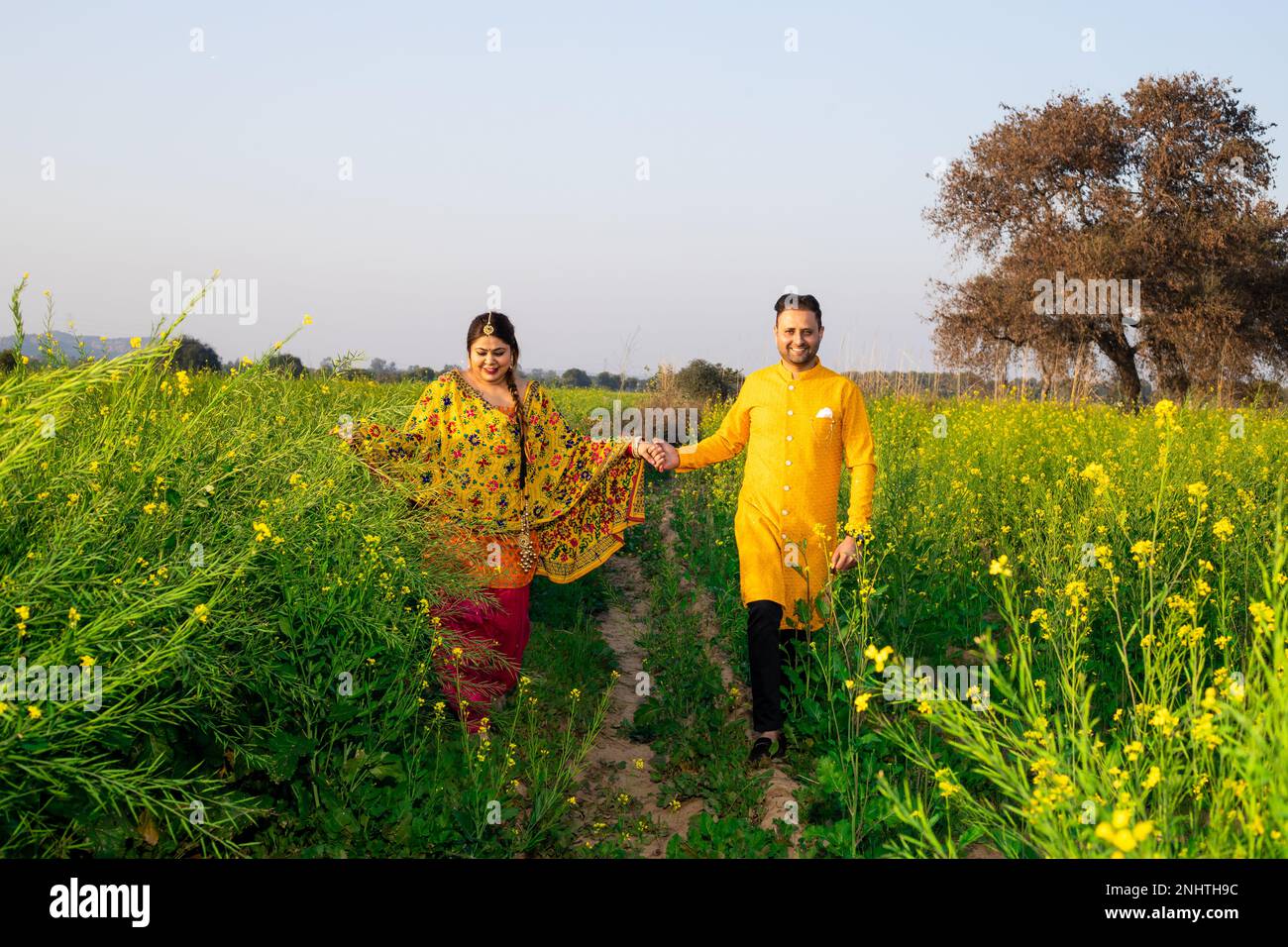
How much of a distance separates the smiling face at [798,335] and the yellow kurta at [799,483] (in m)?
0.10

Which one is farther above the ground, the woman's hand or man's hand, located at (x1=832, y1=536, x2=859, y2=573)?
the woman's hand

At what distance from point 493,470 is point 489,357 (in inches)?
23.2

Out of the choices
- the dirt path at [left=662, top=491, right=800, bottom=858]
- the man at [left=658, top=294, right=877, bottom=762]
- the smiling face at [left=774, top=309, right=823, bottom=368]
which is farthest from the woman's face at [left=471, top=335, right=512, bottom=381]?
the dirt path at [left=662, top=491, right=800, bottom=858]

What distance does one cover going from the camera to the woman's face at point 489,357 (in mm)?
4902

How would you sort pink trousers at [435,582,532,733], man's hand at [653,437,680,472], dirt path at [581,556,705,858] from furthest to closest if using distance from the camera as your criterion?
man's hand at [653,437,680,472] < pink trousers at [435,582,532,733] < dirt path at [581,556,705,858]

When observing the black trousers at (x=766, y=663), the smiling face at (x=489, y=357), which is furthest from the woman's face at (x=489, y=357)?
the black trousers at (x=766, y=663)

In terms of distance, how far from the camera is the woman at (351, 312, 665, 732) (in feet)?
16.2

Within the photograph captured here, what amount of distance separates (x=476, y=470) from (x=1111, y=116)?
75.3 ft

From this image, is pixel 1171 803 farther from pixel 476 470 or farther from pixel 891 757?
pixel 476 470

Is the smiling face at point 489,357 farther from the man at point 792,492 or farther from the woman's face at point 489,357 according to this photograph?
the man at point 792,492

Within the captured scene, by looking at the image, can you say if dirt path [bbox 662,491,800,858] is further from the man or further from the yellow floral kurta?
the yellow floral kurta

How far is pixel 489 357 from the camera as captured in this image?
491 cm

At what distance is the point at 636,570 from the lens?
372 inches

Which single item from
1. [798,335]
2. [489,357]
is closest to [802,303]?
[798,335]
